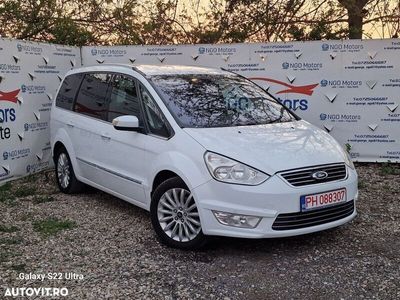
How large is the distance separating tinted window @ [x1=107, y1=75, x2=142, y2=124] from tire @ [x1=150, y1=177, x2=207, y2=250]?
97cm

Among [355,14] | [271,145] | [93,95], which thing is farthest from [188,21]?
[271,145]

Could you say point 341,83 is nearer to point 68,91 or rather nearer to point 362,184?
point 362,184

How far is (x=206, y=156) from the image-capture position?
171 inches

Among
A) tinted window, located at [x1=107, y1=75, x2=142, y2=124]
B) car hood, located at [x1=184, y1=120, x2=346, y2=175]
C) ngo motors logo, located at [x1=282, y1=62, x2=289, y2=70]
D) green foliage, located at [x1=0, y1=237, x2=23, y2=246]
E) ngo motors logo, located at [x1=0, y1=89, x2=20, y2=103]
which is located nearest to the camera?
car hood, located at [x1=184, y1=120, x2=346, y2=175]

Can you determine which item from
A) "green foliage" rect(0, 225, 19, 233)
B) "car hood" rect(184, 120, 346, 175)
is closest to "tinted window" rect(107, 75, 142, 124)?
"car hood" rect(184, 120, 346, 175)

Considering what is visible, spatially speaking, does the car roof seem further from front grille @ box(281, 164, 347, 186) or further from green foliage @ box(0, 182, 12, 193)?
green foliage @ box(0, 182, 12, 193)

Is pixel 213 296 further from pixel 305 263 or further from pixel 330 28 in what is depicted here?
pixel 330 28

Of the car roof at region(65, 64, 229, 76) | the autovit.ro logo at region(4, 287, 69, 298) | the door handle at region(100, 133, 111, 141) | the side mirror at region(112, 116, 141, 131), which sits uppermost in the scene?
the car roof at region(65, 64, 229, 76)

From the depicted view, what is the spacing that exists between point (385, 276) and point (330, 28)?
7.36 meters

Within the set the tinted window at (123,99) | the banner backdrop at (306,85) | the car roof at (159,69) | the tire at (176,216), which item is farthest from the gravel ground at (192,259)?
the banner backdrop at (306,85)

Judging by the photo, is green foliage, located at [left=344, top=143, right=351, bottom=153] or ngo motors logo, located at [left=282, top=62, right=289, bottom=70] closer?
green foliage, located at [left=344, top=143, right=351, bottom=153]

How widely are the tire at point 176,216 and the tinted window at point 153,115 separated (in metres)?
0.55

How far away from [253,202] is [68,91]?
3663mm

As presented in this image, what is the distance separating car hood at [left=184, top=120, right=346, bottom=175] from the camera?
427cm
